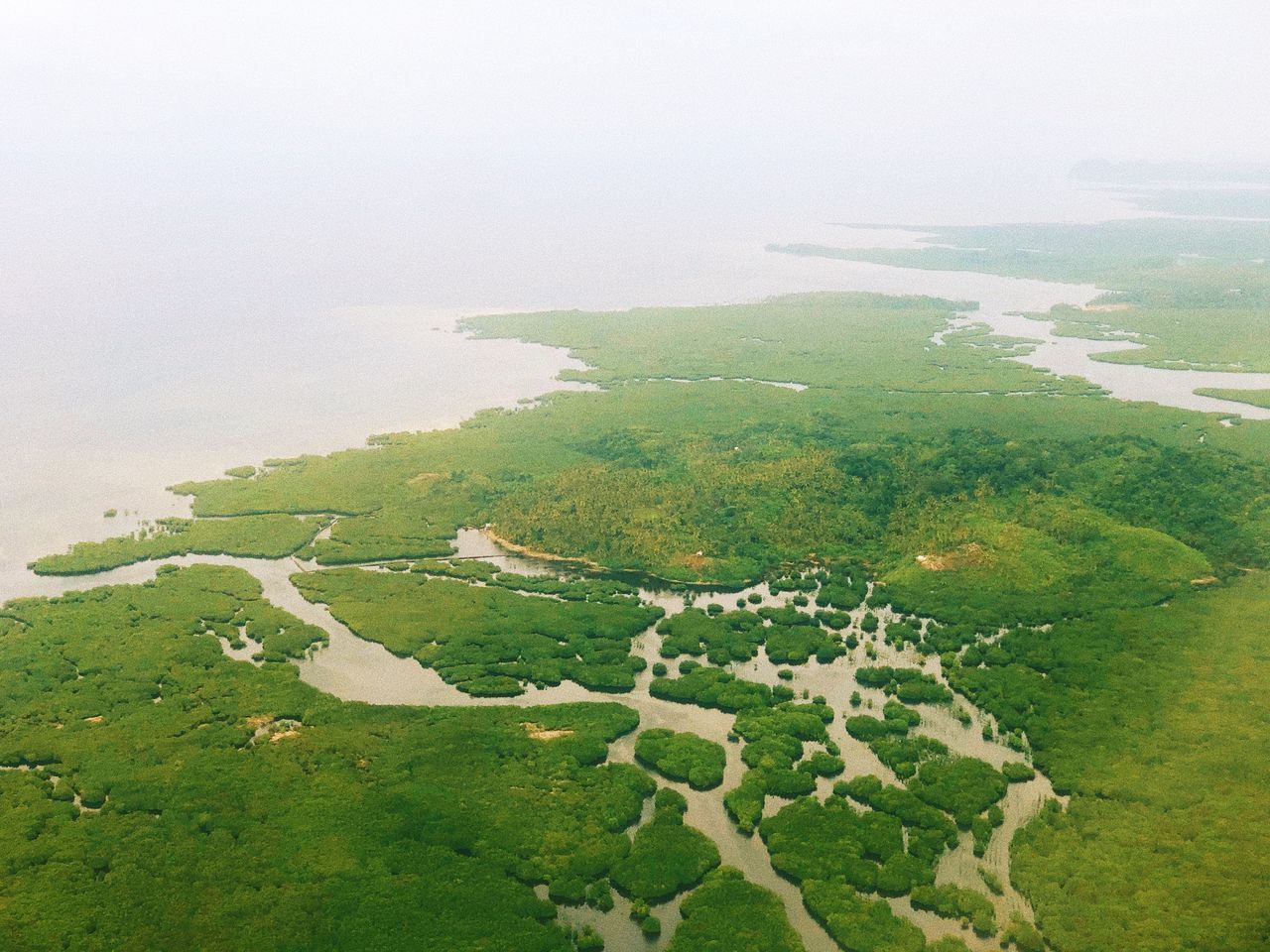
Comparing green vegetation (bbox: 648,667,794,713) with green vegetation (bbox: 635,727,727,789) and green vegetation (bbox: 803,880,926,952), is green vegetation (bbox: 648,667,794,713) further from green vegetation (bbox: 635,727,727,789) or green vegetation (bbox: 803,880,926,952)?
green vegetation (bbox: 803,880,926,952)

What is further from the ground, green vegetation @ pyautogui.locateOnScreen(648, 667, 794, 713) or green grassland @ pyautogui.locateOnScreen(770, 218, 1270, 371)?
green grassland @ pyautogui.locateOnScreen(770, 218, 1270, 371)

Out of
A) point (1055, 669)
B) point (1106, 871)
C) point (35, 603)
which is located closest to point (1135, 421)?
point (1055, 669)

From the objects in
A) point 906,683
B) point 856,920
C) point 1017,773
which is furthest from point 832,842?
point 906,683

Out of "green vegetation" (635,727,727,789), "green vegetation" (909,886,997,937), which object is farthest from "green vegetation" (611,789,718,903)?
"green vegetation" (909,886,997,937)

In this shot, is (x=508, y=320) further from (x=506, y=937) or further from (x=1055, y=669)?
(x=506, y=937)

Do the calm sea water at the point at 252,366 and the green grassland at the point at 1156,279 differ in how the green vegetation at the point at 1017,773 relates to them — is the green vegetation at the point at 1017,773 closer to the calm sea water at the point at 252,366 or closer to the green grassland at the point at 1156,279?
the calm sea water at the point at 252,366

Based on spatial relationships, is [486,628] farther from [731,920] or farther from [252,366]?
[252,366]
